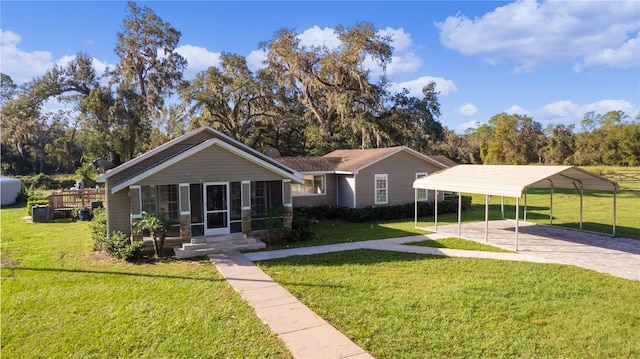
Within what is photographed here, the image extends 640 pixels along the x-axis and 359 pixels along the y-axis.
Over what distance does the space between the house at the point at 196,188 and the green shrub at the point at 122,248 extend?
0.49 m

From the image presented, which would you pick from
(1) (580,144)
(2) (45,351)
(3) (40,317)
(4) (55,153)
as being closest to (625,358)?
(2) (45,351)

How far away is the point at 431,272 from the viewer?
9789mm

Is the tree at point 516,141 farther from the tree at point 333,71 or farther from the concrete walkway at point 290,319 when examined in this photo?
the concrete walkway at point 290,319

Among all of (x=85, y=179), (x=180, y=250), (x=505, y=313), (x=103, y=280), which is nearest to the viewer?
(x=505, y=313)

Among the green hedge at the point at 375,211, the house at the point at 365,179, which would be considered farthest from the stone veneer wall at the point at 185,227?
the house at the point at 365,179

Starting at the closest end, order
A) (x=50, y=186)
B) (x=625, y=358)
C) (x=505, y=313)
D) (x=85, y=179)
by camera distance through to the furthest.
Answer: (x=625, y=358), (x=505, y=313), (x=85, y=179), (x=50, y=186)

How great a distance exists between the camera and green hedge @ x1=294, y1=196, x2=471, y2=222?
19312mm

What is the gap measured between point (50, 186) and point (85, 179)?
10.4 m

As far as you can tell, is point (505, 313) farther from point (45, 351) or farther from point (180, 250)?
point (180, 250)

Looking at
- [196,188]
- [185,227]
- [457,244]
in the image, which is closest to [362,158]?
[457,244]

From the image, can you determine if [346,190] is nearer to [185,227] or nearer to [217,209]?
[217,209]

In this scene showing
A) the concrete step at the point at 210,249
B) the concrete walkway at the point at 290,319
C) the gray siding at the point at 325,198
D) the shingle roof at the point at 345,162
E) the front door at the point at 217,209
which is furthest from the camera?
the gray siding at the point at 325,198

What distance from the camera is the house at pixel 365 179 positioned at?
20609 mm

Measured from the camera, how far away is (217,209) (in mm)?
13688
